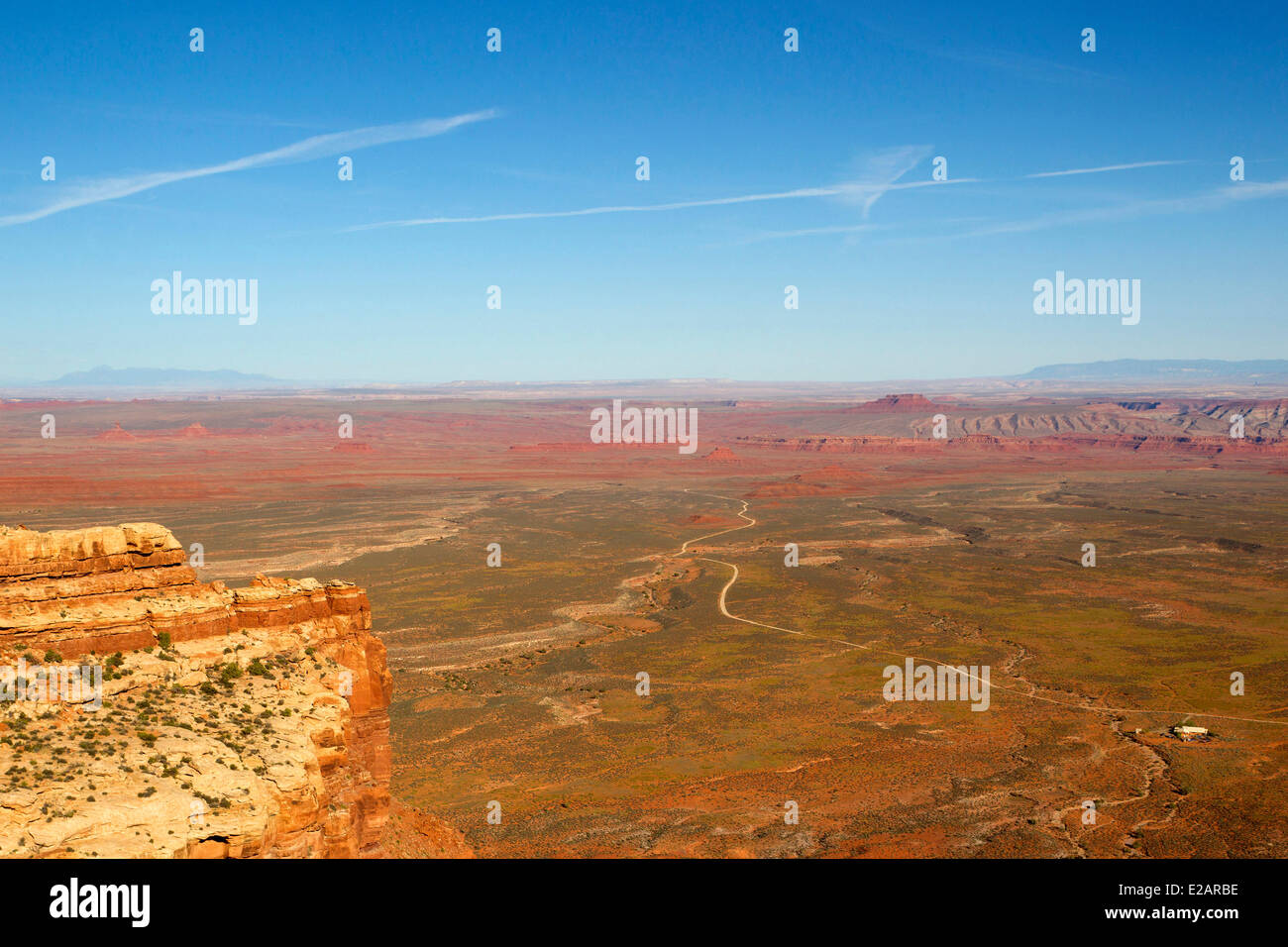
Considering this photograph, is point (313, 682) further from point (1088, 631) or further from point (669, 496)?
point (669, 496)

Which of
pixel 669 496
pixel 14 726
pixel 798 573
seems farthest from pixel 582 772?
pixel 669 496
